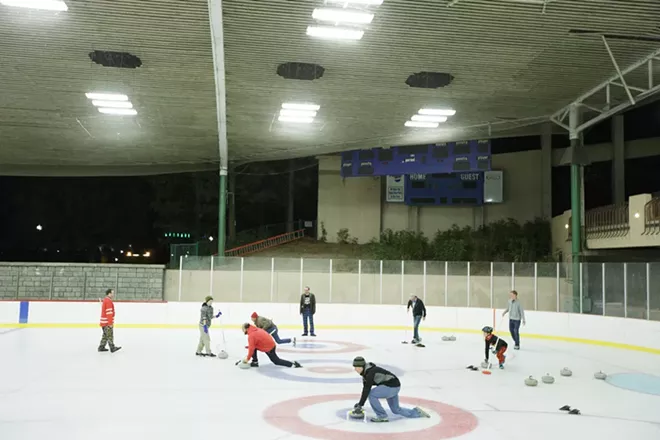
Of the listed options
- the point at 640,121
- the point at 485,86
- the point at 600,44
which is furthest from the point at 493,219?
the point at 600,44

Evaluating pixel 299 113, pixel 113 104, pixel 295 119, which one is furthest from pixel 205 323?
pixel 295 119

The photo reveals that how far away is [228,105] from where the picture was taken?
20484 mm

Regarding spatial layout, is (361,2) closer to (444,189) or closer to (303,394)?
(303,394)

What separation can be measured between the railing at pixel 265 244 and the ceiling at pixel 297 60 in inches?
318

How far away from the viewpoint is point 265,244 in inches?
1417

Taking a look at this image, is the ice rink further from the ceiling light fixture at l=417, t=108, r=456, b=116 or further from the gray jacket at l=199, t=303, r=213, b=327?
the ceiling light fixture at l=417, t=108, r=456, b=116

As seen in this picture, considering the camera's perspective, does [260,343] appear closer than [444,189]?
Yes

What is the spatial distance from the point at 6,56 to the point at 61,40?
7.47 feet

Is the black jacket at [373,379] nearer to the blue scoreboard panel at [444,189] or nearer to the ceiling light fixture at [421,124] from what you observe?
the ceiling light fixture at [421,124]

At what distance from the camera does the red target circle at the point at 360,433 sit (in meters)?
6.93

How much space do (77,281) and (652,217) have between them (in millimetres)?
20292

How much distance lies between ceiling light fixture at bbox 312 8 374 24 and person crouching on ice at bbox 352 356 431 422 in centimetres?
819

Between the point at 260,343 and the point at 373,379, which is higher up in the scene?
the point at 373,379

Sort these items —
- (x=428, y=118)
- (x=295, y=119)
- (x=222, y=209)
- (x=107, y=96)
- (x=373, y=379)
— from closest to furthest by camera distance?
(x=373, y=379) → (x=107, y=96) → (x=428, y=118) → (x=295, y=119) → (x=222, y=209)
